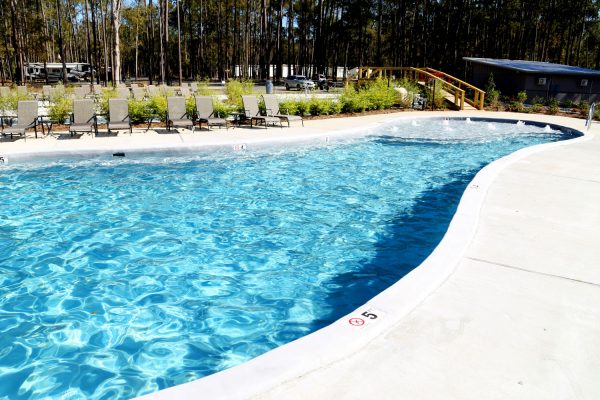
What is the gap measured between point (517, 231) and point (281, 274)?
2961 millimetres

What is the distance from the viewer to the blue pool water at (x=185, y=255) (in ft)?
14.5

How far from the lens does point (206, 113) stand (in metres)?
15.2

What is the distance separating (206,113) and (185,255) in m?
9.41

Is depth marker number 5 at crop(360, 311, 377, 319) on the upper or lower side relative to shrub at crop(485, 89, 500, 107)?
lower

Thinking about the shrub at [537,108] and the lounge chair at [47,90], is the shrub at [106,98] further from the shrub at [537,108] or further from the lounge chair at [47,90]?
the shrub at [537,108]

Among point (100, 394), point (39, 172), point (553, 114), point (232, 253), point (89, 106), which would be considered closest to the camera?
point (100, 394)

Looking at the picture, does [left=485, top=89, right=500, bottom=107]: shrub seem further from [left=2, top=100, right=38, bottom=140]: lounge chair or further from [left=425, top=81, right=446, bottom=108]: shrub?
[left=2, top=100, right=38, bottom=140]: lounge chair

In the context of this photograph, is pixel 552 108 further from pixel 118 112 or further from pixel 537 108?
pixel 118 112

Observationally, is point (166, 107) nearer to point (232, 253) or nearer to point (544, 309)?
point (232, 253)

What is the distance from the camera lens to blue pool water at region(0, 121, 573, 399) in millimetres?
4426

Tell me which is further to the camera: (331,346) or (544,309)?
(544,309)

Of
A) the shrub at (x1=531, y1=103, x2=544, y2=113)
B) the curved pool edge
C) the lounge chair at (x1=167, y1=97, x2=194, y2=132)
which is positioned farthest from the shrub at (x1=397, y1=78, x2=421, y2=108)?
the curved pool edge

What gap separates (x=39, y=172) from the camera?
34.3ft

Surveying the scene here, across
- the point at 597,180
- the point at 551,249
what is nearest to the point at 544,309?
the point at 551,249
